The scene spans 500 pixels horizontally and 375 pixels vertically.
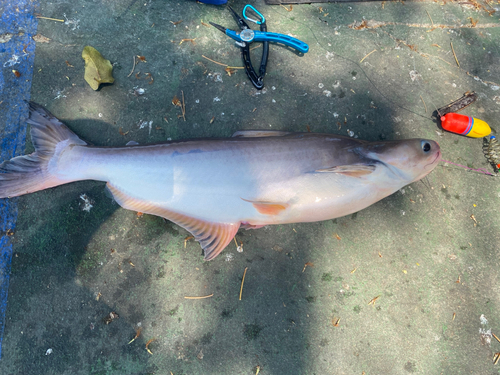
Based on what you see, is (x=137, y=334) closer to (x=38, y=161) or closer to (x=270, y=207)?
(x=270, y=207)

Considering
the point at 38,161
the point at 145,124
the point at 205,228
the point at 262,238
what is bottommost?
the point at 262,238

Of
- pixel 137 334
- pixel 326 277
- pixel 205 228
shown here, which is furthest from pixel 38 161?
pixel 326 277

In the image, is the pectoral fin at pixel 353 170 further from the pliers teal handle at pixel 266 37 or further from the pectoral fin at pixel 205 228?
the pliers teal handle at pixel 266 37

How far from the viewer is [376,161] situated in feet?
7.38

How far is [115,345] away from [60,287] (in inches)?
29.6

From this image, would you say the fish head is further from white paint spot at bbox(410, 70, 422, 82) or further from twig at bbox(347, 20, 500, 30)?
twig at bbox(347, 20, 500, 30)

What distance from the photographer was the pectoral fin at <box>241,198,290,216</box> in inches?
83.3

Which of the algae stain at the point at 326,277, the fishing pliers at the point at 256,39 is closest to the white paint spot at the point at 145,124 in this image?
the fishing pliers at the point at 256,39

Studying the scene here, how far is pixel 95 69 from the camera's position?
2658 millimetres

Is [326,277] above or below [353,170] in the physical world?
below

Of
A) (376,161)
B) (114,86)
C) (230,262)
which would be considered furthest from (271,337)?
(114,86)

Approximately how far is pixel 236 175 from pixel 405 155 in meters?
1.48

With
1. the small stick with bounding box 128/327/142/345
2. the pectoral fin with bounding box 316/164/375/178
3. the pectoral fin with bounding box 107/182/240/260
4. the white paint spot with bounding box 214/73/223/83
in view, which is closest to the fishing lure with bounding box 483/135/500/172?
the pectoral fin with bounding box 316/164/375/178

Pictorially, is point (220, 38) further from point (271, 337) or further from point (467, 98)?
point (271, 337)
